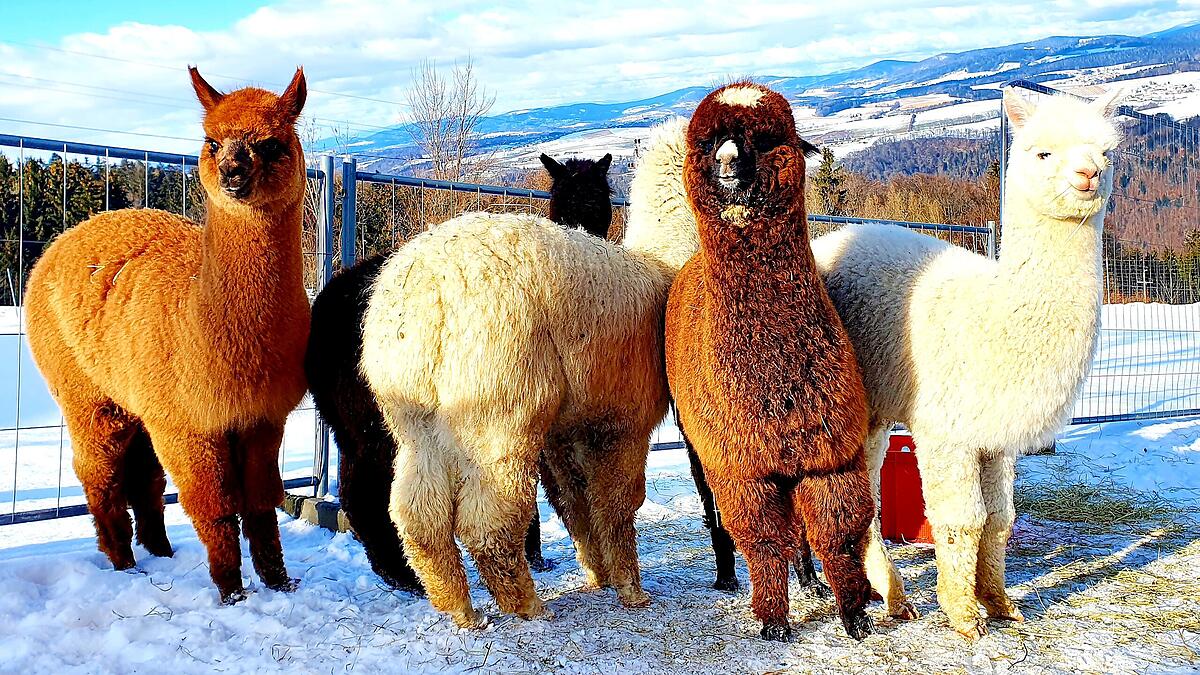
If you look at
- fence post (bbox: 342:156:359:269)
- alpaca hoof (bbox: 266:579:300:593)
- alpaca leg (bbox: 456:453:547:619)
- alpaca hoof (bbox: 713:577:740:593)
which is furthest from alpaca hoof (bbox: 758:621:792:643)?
fence post (bbox: 342:156:359:269)

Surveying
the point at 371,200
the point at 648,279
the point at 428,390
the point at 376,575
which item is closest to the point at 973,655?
the point at 648,279

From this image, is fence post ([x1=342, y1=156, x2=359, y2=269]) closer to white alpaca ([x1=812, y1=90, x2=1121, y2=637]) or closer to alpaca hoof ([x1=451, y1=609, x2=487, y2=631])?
alpaca hoof ([x1=451, y1=609, x2=487, y2=631])

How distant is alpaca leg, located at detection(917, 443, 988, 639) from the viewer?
410 cm

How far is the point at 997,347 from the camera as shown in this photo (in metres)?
3.99

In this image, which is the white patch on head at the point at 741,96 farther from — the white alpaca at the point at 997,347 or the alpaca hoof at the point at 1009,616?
the alpaca hoof at the point at 1009,616

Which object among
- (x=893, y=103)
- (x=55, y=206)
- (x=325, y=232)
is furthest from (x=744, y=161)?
(x=893, y=103)

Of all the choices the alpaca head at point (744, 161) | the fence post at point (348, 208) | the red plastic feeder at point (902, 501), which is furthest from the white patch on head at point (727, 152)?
the fence post at point (348, 208)

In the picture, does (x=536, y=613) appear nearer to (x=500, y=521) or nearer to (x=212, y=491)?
(x=500, y=521)

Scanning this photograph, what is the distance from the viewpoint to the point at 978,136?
3528 centimetres

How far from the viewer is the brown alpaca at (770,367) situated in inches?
151

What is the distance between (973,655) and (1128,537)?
8.76ft

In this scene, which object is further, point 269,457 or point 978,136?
point 978,136

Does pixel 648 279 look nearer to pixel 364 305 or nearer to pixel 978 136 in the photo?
pixel 364 305

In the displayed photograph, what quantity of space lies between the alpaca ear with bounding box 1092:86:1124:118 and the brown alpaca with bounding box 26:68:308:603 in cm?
370
